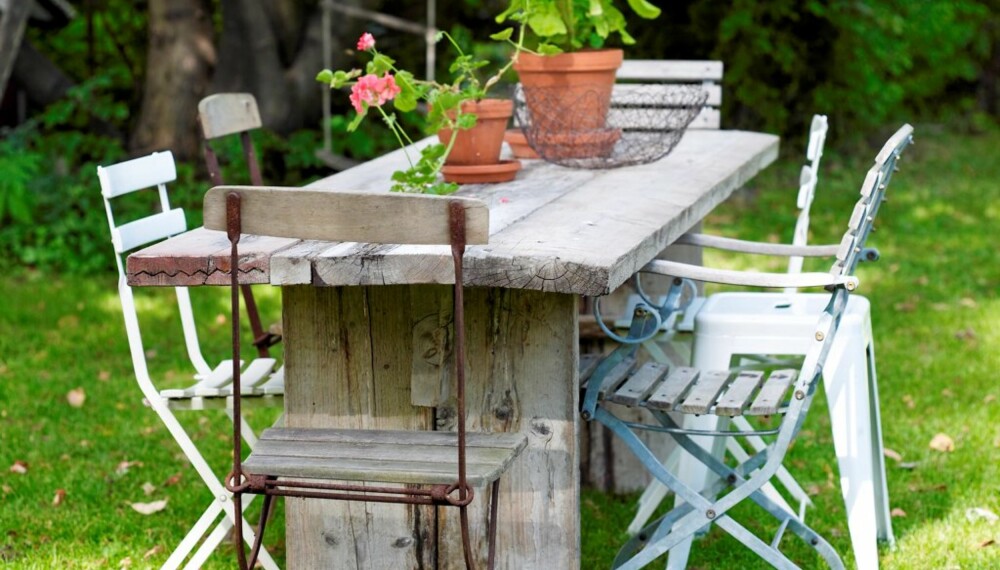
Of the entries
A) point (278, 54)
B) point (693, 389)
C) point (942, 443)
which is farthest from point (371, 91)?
point (278, 54)

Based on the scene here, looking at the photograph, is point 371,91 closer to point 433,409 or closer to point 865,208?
point 433,409

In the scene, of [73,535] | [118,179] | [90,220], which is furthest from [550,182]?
[90,220]

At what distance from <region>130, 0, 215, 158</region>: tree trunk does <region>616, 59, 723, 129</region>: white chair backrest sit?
367 cm

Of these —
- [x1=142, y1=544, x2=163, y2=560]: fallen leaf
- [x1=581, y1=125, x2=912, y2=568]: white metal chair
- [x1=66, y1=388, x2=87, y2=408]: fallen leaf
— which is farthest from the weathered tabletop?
[x1=66, y1=388, x2=87, y2=408]: fallen leaf

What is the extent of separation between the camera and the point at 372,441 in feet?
8.85

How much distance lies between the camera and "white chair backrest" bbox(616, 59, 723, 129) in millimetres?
5074

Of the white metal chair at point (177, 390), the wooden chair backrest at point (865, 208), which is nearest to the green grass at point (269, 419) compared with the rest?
the white metal chair at point (177, 390)

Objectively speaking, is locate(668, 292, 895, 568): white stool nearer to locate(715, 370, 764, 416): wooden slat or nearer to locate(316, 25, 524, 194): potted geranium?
locate(715, 370, 764, 416): wooden slat

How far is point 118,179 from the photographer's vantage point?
3234 millimetres

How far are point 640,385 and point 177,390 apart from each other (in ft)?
3.72

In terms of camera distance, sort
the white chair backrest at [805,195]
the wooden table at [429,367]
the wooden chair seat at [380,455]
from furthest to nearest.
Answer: the white chair backrest at [805,195] < the wooden table at [429,367] < the wooden chair seat at [380,455]

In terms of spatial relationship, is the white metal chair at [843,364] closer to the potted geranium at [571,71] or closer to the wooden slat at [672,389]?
the wooden slat at [672,389]

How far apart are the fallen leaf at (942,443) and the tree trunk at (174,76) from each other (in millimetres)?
5051

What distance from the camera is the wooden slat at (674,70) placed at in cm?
512
